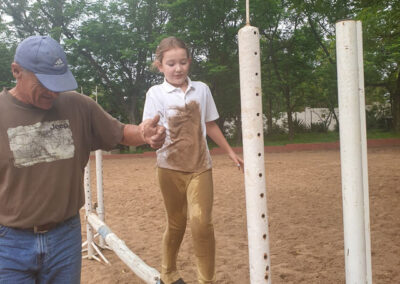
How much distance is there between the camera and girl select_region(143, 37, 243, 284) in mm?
2733

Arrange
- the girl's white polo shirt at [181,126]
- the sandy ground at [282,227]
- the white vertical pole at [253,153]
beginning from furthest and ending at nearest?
the sandy ground at [282,227]
the girl's white polo shirt at [181,126]
the white vertical pole at [253,153]

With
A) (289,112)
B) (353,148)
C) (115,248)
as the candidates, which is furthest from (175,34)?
(353,148)

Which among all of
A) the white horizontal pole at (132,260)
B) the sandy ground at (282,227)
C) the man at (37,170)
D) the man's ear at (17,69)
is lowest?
the sandy ground at (282,227)

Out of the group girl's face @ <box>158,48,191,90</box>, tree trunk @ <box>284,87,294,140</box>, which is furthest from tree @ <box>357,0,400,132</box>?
girl's face @ <box>158,48,191,90</box>

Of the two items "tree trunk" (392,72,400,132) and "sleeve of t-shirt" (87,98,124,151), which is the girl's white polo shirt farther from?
"tree trunk" (392,72,400,132)

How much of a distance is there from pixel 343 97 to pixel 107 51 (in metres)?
20.5

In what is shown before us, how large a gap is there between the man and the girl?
0.85 metres

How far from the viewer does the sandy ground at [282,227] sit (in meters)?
3.79

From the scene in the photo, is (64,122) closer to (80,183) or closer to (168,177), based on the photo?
(80,183)

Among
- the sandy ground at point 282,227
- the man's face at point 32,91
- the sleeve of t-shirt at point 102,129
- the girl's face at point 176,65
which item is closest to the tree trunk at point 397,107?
the sandy ground at point 282,227

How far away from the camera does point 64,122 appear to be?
198 cm

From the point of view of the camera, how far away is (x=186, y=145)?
107 inches

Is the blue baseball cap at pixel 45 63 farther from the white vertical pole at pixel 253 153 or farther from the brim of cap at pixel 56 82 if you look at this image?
the white vertical pole at pixel 253 153

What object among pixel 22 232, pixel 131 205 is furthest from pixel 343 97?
pixel 131 205
